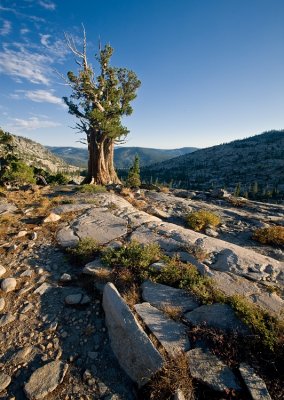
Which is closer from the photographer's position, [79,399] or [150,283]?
[79,399]

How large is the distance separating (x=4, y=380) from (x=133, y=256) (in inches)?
149

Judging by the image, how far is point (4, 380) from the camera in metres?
3.87

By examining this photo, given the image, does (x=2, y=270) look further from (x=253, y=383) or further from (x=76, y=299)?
(x=253, y=383)

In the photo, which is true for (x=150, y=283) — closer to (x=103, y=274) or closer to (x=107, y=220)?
(x=103, y=274)

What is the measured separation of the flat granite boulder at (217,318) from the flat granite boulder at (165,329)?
0.35 metres

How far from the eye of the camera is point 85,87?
21.7 m

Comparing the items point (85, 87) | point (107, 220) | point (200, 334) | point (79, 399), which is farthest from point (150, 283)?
point (85, 87)

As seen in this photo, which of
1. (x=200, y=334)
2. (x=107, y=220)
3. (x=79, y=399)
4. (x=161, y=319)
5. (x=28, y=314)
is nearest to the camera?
(x=79, y=399)

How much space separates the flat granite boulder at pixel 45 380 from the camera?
3695 mm

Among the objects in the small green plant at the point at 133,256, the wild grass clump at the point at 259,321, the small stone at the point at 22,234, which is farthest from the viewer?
the small stone at the point at 22,234

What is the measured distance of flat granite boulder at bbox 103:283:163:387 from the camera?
156 inches

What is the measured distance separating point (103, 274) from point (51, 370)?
2.39 meters

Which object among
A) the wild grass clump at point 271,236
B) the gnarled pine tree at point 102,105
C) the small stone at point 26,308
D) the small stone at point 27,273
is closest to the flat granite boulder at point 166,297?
the small stone at point 26,308

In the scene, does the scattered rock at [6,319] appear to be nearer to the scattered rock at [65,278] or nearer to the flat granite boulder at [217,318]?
the scattered rock at [65,278]
